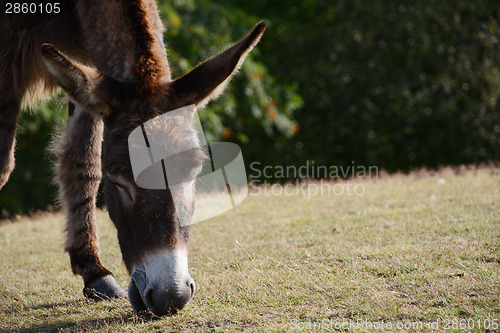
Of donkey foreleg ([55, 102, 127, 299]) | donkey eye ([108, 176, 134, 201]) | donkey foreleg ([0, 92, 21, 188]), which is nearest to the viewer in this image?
donkey eye ([108, 176, 134, 201])

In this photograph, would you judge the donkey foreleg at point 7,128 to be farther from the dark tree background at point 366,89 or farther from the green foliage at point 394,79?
the green foliage at point 394,79

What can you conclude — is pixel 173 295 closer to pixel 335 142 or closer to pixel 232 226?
pixel 232 226

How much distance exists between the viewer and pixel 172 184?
310 cm

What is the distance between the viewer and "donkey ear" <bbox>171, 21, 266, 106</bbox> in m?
3.40

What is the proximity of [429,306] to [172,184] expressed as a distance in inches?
68.3

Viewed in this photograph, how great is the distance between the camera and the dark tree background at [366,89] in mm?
13109

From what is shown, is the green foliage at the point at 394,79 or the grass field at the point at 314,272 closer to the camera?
the grass field at the point at 314,272

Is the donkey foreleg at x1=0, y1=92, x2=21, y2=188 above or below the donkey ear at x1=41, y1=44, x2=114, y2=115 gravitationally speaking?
below

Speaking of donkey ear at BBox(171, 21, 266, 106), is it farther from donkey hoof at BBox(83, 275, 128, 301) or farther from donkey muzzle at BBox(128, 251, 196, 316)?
donkey hoof at BBox(83, 275, 128, 301)

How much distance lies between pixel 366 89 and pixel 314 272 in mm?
11981

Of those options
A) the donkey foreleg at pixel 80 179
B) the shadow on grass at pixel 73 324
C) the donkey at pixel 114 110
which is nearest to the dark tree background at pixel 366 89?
the donkey foreleg at pixel 80 179

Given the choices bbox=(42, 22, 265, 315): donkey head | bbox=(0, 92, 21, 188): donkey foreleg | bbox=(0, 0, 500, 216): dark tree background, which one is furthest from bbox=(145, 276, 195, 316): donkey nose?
bbox=(0, 0, 500, 216): dark tree background

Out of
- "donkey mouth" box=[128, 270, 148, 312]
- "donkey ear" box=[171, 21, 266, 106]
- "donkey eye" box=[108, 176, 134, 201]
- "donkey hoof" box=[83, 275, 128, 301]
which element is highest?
→ "donkey ear" box=[171, 21, 266, 106]

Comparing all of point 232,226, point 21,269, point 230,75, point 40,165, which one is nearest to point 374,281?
point 230,75
